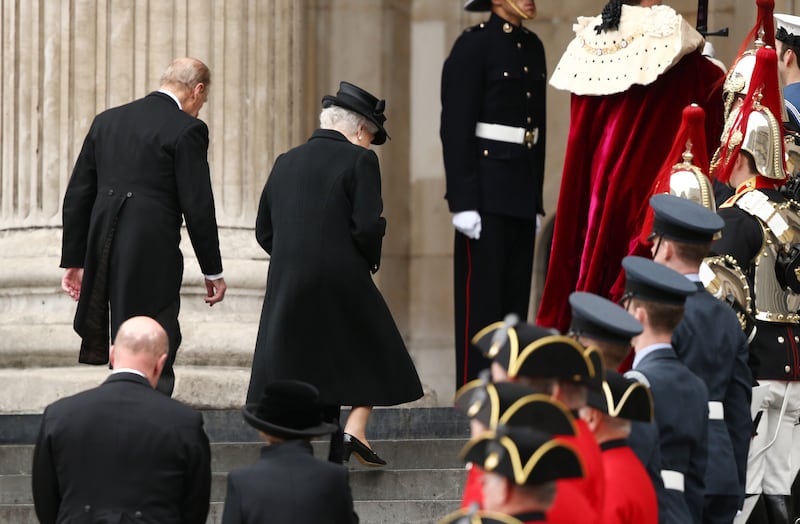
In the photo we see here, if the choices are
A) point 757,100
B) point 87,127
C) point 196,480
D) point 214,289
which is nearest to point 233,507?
point 196,480

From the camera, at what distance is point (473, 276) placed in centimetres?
976

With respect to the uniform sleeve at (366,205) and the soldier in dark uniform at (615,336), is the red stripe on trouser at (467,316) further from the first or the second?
the soldier in dark uniform at (615,336)

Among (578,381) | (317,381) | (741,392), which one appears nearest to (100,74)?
(317,381)

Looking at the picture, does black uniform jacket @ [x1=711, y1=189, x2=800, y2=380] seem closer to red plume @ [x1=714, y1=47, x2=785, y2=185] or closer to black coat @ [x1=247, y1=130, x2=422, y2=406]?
red plume @ [x1=714, y1=47, x2=785, y2=185]

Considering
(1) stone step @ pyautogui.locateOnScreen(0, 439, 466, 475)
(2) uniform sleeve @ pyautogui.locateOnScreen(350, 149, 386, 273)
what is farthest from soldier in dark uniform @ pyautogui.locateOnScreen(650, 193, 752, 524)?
(1) stone step @ pyautogui.locateOnScreen(0, 439, 466, 475)

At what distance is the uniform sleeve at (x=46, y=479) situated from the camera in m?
6.14

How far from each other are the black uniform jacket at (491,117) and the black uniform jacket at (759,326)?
6.56 feet

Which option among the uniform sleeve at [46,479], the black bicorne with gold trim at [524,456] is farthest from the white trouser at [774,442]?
the black bicorne with gold trim at [524,456]

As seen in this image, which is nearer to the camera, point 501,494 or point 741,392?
point 501,494

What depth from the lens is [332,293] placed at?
26.7ft

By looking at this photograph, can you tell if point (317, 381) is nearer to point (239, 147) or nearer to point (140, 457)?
point (140, 457)

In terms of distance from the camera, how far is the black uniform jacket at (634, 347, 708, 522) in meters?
6.01

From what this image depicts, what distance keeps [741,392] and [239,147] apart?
14.9ft

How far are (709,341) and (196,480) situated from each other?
167cm
